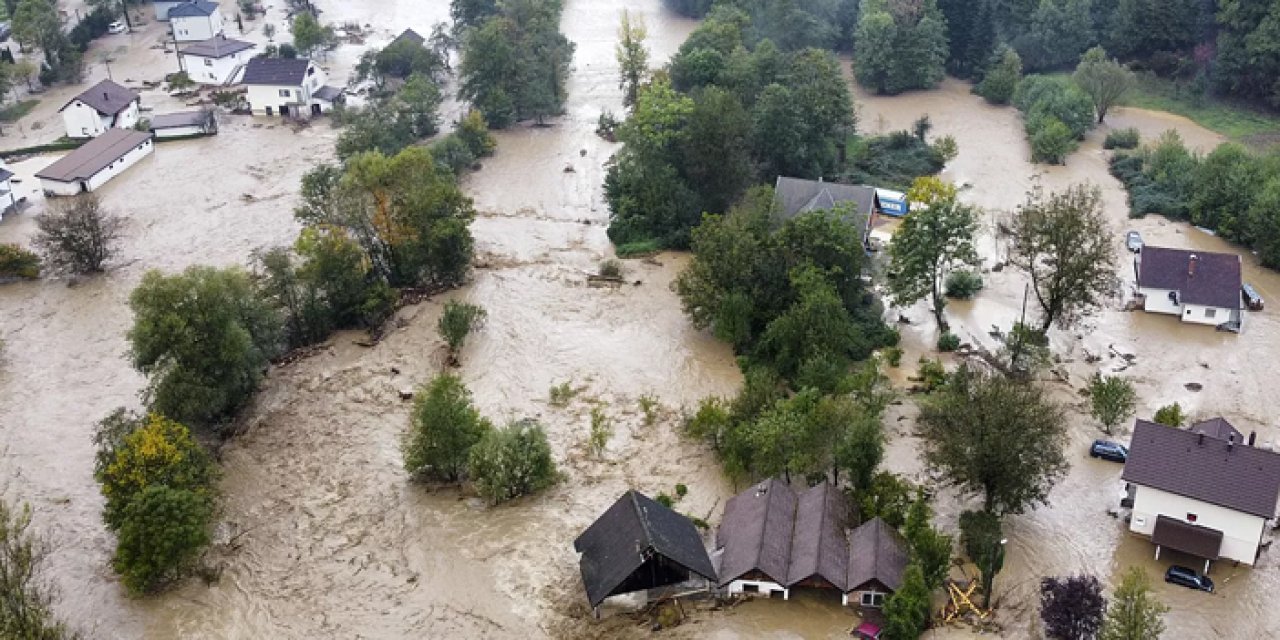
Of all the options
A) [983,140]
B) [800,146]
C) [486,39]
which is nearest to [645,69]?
[486,39]

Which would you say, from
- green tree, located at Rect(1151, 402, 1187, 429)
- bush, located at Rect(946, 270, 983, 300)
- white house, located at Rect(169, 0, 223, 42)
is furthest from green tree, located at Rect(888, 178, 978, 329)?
white house, located at Rect(169, 0, 223, 42)

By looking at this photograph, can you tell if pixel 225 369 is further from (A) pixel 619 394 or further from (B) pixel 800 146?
(B) pixel 800 146

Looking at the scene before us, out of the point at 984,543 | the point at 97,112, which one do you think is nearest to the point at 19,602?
the point at 984,543

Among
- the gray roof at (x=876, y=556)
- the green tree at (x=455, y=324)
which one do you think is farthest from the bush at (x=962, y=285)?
the green tree at (x=455, y=324)

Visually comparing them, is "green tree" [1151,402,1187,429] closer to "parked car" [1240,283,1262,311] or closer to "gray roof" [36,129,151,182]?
"parked car" [1240,283,1262,311]

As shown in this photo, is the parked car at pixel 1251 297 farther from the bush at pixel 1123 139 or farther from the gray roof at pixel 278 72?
the gray roof at pixel 278 72

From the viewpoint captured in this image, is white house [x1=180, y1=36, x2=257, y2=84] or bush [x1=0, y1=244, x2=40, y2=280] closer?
bush [x1=0, y1=244, x2=40, y2=280]
